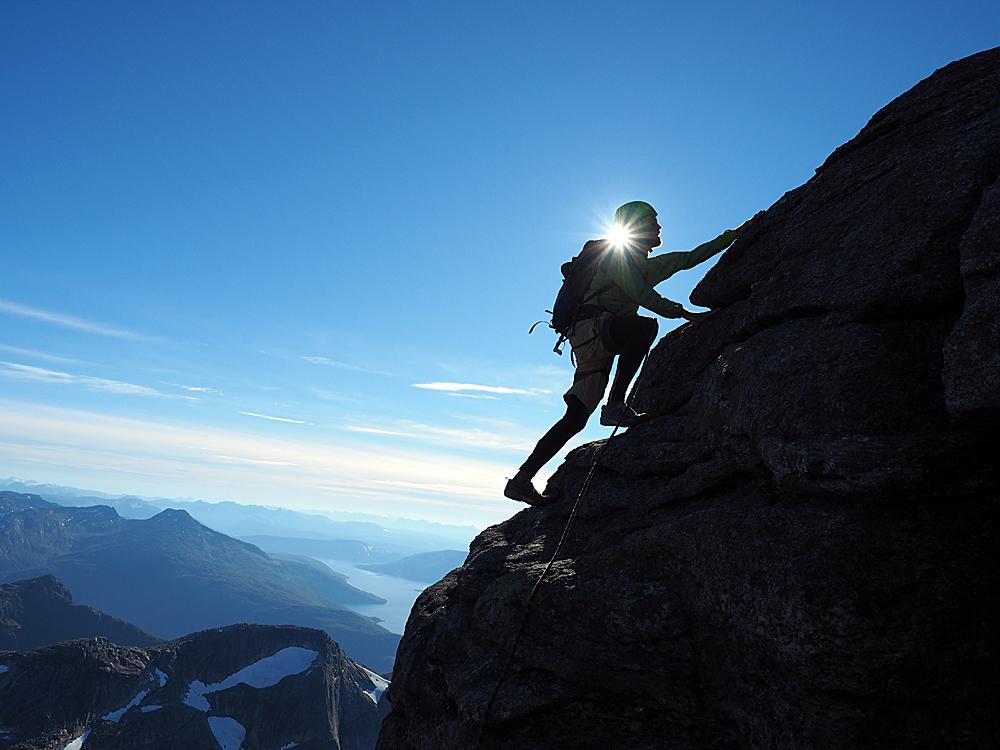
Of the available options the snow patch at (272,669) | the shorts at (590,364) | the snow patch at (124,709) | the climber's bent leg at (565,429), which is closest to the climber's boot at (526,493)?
the climber's bent leg at (565,429)

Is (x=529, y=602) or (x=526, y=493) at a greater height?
(x=526, y=493)

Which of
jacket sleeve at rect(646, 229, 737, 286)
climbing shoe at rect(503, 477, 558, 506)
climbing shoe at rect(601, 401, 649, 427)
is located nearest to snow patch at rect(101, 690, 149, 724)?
climbing shoe at rect(503, 477, 558, 506)

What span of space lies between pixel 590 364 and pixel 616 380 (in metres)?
0.74

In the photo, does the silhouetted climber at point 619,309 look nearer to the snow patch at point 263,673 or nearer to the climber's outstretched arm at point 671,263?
the climber's outstretched arm at point 671,263

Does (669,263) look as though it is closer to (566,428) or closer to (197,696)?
(566,428)

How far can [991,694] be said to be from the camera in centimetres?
538

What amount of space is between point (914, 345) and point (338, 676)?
223948 mm

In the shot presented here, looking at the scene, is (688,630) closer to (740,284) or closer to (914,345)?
(914,345)

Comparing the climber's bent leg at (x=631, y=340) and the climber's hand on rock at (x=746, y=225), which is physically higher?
the climber's hand on rock at (x=746, y=225)

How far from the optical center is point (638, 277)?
10.4 metres

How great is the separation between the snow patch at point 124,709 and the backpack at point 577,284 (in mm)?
205120

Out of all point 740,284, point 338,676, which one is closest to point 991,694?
point 740,284

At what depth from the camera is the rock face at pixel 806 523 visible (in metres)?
5.46

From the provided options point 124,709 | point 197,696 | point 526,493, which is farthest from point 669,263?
point 197,696
